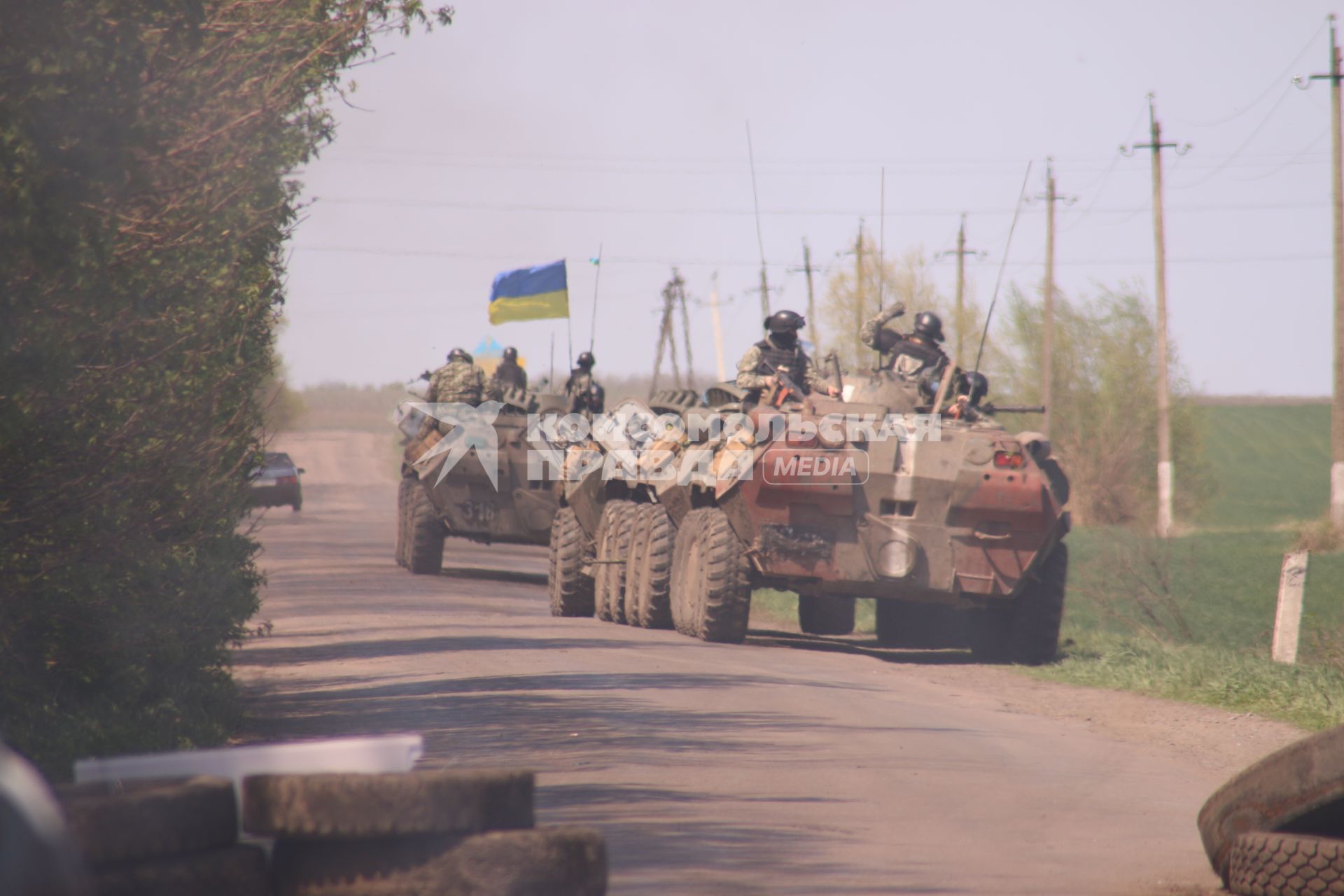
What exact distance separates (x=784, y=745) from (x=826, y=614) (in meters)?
10.2

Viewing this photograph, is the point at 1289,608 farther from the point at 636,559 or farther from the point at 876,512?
the point at 636,559

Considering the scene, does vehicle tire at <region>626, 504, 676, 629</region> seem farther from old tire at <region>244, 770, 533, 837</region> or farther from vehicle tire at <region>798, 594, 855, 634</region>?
old tire at <region>244, 770, 533, 837</region>

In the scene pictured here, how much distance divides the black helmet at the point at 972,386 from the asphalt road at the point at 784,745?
2611 millimetres

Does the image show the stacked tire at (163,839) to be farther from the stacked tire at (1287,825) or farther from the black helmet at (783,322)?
the black helmet at (783,322)

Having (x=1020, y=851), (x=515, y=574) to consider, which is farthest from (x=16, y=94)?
(x=515, y=574)

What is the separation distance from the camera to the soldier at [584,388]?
2302cm

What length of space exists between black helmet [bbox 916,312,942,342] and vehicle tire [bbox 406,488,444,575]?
942 cm

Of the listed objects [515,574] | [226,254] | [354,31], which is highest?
[354,31]

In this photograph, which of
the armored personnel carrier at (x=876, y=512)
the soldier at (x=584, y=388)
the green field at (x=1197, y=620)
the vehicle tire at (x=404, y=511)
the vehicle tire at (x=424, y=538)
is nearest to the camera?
the green field at (x=1197, y=620)

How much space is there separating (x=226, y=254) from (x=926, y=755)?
6.93 m

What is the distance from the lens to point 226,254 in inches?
510

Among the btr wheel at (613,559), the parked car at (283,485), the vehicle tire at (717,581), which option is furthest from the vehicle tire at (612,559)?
the parked car at (283,485)

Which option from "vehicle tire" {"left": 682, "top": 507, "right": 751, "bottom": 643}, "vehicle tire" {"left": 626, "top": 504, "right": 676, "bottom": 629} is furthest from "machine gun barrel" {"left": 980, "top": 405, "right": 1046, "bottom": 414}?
"vehicle tire" {"left": 626, "top": 504, "right": 676, "bottom": 629}

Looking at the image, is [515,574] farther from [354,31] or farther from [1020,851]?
[1020,851]
